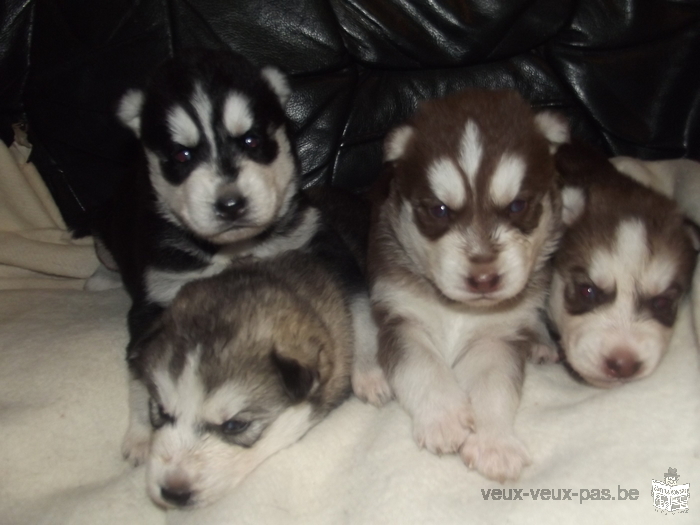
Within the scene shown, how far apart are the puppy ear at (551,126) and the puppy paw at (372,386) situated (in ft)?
4.37

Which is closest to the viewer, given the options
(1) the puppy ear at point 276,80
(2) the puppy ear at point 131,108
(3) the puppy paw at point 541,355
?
(3) the puppy paw at point 541,355

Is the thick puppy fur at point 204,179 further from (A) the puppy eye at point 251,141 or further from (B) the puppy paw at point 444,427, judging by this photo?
(B) the puppy paw at point 444,427

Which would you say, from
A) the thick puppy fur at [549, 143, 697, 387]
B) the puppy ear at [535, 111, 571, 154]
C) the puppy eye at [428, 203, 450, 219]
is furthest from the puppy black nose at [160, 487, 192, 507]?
the puppy ear at [535, 111, 571, 154]

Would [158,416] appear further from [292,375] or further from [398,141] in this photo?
[398,141]

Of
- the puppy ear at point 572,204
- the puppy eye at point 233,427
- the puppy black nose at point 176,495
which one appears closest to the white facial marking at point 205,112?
the puppy eye at point 233,427

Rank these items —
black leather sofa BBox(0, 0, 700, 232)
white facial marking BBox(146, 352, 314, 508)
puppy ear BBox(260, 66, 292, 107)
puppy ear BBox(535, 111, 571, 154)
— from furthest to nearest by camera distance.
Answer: black leather sofa BBox(0, 0, 700, 232) → puppy ear BBox(260, 66, 292, 107) → puppy ear BBox(535, 111, 571, 154) → white facial marking BBox(146, 352, 314, 508)

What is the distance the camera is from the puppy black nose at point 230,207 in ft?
9.84

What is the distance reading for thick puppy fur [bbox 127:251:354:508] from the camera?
247 cm

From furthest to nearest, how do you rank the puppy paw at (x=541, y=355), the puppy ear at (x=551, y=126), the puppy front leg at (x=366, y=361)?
1. the puppy paw at (x=541, y=355)
2. the puppy ear at (x=551, y=126)
3. the puppy front leg at (x=366, y=361)

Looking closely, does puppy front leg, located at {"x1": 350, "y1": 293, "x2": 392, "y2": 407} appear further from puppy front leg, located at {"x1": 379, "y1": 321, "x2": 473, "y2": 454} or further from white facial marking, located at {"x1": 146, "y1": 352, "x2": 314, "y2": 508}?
white facial marking, located at {"x1": 146, "y1": 352, "x2": 314, "y2": 508}

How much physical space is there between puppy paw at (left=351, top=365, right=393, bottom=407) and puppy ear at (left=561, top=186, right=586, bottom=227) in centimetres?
115

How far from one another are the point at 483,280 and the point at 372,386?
0.74 m

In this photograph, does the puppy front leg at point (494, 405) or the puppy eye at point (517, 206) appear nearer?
the puppy front leg at point (494, 405)

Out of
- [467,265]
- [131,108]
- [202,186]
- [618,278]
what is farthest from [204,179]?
[618,278]
